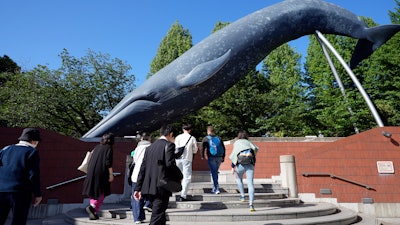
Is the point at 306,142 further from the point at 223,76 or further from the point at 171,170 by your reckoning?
the point at 171,170

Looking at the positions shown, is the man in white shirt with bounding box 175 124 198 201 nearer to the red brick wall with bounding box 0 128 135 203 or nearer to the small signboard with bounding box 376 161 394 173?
the red brick wall with bounding box 0 128 135 203

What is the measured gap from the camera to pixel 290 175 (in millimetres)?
7809

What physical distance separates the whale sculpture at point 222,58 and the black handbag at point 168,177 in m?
6.12

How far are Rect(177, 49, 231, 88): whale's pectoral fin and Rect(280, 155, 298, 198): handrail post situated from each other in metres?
3.69

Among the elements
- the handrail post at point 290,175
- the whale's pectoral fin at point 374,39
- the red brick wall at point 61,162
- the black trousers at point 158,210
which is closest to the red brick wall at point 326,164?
the red brick wall at point 61,162

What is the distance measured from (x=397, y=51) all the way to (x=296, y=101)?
730cm

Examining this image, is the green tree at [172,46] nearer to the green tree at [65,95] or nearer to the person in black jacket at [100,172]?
the green tree at [65,95]

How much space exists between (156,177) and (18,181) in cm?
156

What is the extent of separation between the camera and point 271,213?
5367 millimetres

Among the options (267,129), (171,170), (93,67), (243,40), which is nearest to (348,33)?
(243,40)

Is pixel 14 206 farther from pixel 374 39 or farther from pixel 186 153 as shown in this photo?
pixel 374 39

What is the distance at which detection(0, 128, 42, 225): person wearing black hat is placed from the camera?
324 cm

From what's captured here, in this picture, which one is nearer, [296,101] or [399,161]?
[399,161]

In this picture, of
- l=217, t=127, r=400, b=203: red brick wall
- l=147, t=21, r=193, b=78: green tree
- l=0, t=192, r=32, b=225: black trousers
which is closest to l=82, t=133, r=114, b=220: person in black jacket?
l=0, t=192, r=32, b=225: black trousers
